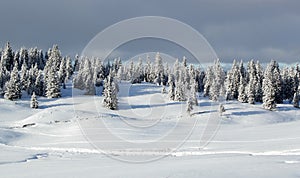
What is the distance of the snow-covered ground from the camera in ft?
66.1

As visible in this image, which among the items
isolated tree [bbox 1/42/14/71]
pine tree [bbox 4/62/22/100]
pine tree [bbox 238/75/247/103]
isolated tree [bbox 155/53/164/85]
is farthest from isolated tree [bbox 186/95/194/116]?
isolated tree [bbox 1/42/14/71]

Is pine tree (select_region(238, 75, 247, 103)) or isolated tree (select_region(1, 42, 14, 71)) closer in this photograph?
pine tree (select_region(238, 75, 247, 103))

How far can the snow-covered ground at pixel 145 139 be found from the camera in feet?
66.1

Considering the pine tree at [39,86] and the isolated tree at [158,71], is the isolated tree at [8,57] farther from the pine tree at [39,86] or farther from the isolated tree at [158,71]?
the isolated tree at [158,71]

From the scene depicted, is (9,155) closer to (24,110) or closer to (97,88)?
(24,110)

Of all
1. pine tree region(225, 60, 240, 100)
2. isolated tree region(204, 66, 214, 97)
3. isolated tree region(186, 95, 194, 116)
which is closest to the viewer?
isolated tree region(186, 95, 194, 116)

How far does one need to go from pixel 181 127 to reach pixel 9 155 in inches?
1380

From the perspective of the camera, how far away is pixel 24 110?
249ft

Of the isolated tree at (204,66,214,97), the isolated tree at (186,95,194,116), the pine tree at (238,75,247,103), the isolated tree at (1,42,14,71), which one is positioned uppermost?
the isolated tree at (1,42,14,71)

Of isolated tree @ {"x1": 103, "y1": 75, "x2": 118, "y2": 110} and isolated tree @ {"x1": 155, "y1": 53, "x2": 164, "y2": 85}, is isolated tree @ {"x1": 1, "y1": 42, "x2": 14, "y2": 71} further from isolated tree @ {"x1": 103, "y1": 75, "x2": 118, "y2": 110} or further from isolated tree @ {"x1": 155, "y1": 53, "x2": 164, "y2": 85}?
isolated tree @ {"x1": 103, "y1": 75, "x2": 118, "y2": 110}

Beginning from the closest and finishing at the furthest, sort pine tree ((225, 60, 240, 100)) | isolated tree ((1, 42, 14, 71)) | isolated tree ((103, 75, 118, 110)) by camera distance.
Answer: isolated tree ((103, 75, 118, 110))
pine tree ((225, 60, 240, 100))
isolated tree ((1, 42, 14, 71))

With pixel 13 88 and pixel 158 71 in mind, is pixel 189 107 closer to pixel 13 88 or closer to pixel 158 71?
pixel 13 88

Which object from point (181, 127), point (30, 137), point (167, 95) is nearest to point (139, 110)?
point (167, 95)

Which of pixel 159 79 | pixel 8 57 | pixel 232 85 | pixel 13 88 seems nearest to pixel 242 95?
pixel 232 85
